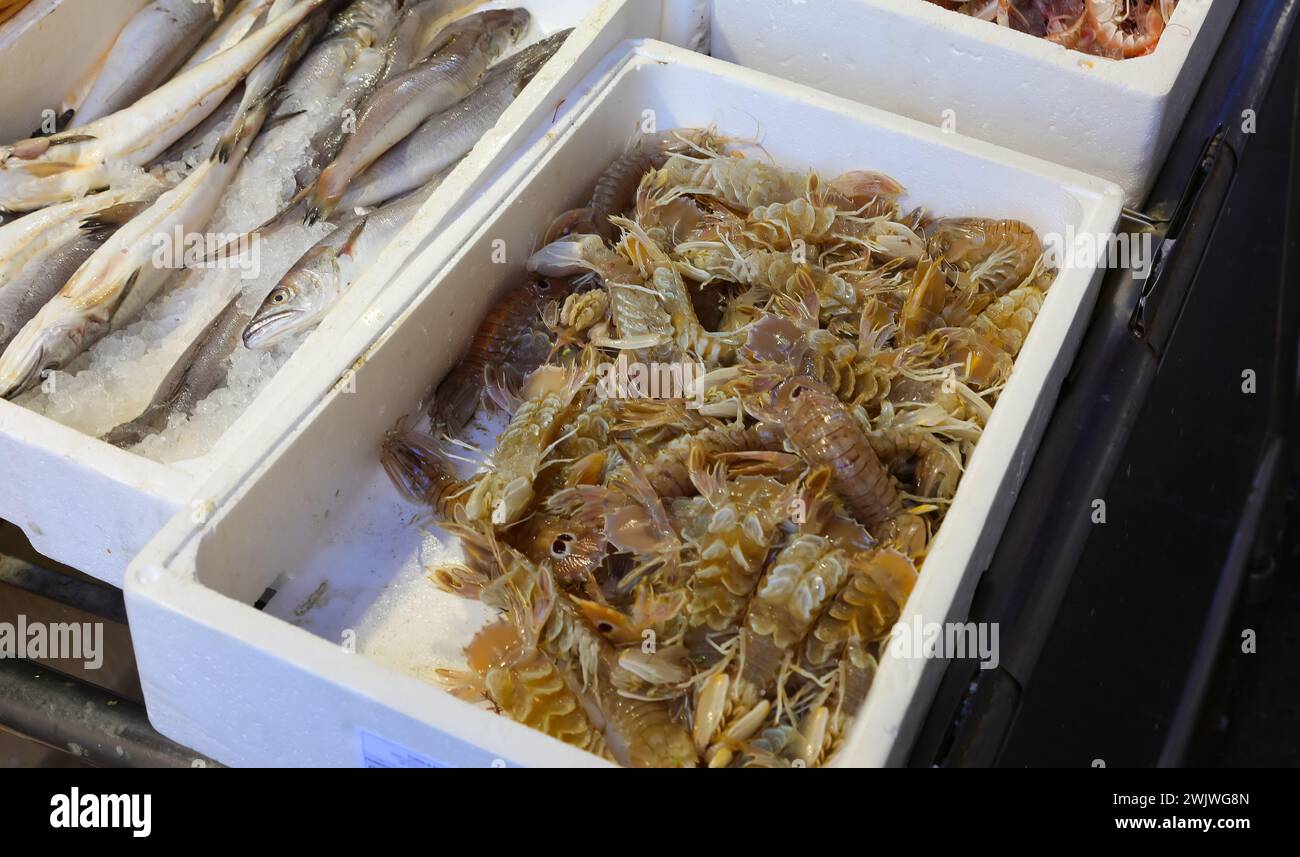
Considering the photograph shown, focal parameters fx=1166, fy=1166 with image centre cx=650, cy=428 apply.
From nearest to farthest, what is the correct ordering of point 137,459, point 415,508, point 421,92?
point 137,459, point 415,508, point 421,92

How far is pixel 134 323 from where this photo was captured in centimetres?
Result: 225

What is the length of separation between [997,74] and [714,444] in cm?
98

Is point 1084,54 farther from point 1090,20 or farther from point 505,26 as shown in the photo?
point 505,26

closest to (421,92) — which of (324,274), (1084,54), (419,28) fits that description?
(419,28)

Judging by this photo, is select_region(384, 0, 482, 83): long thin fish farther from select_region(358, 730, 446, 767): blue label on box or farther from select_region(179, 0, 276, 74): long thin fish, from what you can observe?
select_region(358, 730, 446, 767): blue label on box

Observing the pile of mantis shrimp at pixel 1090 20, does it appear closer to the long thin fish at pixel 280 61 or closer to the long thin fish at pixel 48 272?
the long thin fish at pixel 280 61

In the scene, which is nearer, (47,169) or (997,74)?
(997,74)

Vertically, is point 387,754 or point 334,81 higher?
point 334,81

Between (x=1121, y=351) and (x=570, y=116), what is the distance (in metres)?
1.12

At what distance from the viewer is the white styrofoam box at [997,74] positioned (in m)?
2.19

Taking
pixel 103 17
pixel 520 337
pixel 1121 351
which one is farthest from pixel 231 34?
A: pixel 1121 351

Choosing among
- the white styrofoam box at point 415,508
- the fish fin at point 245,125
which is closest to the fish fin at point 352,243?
the white styrofoam box at point 415,508

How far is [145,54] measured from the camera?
2.61m
